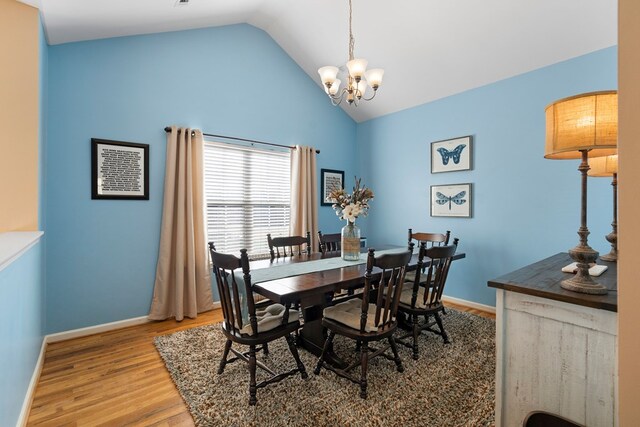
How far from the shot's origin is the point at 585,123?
1195 millimetres

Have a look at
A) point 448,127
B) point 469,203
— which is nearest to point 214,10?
point 448,127

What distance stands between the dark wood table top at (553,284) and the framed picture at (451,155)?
2289 millimetres

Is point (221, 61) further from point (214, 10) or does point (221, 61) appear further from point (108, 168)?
point (108, 168)

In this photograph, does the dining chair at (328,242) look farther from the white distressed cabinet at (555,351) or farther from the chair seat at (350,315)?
the white distressed cabinet at (555,351)

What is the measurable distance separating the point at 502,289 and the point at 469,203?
2701 millimetres

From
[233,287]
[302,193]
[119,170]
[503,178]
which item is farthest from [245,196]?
[503,178]

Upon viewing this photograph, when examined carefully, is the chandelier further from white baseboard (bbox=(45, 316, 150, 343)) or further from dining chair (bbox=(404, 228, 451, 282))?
white baseboard (bbox=(45, 316, 150, 343))

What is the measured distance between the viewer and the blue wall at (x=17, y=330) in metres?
1.38

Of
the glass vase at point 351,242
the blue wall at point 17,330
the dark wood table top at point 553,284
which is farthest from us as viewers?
the glass vase at point 351,242

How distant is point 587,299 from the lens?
1144 millimetres

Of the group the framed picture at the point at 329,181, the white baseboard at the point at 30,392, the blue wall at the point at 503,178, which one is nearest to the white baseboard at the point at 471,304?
the blue wall at the point at 503,178

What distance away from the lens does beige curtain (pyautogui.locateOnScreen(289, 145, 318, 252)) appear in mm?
4406

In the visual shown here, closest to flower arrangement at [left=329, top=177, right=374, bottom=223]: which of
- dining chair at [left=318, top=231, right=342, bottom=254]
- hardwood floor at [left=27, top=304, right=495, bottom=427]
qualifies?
dining chair at [left=318, top=231, right=342, bottom=254]

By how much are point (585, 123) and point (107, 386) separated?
3100 millimetres
